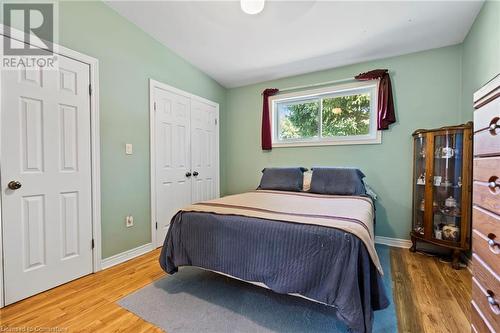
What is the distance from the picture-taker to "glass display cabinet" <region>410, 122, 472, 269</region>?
2.22 metres

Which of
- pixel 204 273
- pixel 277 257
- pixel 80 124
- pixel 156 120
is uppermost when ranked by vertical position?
pixel 156 120

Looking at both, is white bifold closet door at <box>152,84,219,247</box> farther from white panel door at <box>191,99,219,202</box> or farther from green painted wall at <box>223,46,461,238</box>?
green painted wall at <box>223,46,461,238</box>

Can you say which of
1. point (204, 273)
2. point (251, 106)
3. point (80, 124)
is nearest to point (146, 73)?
point (80, 124)

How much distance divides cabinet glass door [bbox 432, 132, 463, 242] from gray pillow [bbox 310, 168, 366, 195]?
734mm

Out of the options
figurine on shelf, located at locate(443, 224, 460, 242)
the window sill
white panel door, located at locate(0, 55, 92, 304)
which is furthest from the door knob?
figurine on shelf, located at locate(443, 224, 460, 242)

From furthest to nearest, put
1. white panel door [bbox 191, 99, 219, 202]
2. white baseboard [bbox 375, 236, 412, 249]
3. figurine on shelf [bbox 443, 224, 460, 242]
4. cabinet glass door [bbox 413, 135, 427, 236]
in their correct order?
white panel door [bbox 191, 99, 219, 202] < white baseboard [bbox 375, 236, 412, 249] < cabinet glass door [bbox 413, 135, 427, 236] < figurine on shelf [bbox 443, 224, 460, 242]

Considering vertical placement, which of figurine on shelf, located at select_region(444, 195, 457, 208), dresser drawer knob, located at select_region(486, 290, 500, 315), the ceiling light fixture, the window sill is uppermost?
the ceiling light fixture

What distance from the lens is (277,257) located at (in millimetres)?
1483

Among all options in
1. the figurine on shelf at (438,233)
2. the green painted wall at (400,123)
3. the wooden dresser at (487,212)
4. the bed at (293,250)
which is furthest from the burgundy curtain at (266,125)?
the wooden dresser at (487,212)

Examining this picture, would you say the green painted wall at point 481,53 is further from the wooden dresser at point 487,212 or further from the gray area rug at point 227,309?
the gray area rug at point 227,309

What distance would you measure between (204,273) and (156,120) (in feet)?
6.16

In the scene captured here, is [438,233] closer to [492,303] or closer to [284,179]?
[284,179]

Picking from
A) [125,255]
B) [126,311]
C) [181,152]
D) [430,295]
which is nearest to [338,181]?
[430,295]

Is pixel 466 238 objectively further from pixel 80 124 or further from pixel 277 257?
pixel 80 124
